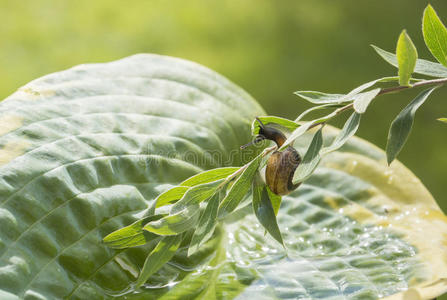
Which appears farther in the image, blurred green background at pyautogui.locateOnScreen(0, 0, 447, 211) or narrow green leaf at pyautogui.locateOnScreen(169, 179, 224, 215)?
blurred green background at pyautogui.locateOnScreen(0, 0, 447, 211)

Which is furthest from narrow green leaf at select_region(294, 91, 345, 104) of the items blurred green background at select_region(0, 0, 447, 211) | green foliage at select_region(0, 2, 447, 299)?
blurred green background at select_region(0, 0, 447, 211)

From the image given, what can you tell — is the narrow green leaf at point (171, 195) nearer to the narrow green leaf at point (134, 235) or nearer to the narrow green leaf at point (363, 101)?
the narrow green leaf at point (134, 235)

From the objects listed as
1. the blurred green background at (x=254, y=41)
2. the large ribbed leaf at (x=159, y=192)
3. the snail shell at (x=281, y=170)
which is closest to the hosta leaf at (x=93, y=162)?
the large ribbed leaf at (x=159, y=192)

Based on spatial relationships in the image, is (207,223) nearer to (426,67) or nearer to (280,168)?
(280,168)

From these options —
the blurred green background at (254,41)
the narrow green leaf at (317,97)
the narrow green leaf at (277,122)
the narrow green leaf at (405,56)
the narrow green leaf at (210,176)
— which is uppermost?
the blurred green background at (254,41)

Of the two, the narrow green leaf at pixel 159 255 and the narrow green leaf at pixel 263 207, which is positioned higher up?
the narrow green leaf at pixel 263 207

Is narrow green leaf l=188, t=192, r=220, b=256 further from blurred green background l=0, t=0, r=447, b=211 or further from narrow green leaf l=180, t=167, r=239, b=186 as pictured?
blurred green background l=0, t=0, r=447, b=211

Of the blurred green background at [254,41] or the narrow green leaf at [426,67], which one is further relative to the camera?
the blurred green background at [254,41]

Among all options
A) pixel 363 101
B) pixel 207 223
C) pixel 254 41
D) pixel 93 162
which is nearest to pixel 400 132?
pixel 363 101
